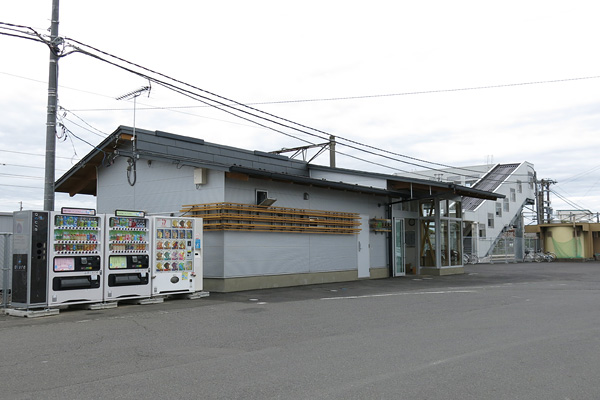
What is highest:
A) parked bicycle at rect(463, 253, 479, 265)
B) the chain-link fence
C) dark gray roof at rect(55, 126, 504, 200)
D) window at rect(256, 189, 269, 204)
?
dark gray roof at rect(55, 126, 504, 200)

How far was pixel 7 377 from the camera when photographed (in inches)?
258

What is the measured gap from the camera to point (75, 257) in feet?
41.8

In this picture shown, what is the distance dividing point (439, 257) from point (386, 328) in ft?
53.2

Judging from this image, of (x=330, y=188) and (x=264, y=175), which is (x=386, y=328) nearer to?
(x=264, y=175)

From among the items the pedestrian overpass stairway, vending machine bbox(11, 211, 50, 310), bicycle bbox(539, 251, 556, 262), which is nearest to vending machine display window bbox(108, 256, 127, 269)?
vending machine bbox(11, 211, 50, 310)

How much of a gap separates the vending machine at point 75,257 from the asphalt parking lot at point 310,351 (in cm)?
58

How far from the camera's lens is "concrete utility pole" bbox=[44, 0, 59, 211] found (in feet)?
43.7

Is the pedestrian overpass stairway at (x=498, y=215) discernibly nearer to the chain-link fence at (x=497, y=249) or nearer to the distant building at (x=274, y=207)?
the chain-link fence at (x=497, y=249)

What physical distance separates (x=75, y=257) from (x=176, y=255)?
119 inches

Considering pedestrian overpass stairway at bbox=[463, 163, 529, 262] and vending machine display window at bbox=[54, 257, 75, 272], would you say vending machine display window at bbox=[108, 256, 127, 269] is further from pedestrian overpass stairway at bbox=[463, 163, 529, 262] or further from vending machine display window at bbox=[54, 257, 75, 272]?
pedestrian overpass stairway at bbox=[463, 163, 529, 262]

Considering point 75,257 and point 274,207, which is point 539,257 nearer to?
point 274,207

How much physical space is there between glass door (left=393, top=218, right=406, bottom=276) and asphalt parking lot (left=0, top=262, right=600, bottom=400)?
10.1 meters

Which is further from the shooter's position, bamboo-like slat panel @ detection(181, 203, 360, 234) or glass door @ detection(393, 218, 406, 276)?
glass door @ detection(393, 218, 406, 276)

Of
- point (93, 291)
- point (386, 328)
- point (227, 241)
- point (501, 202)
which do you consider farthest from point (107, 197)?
point (501, 202)
